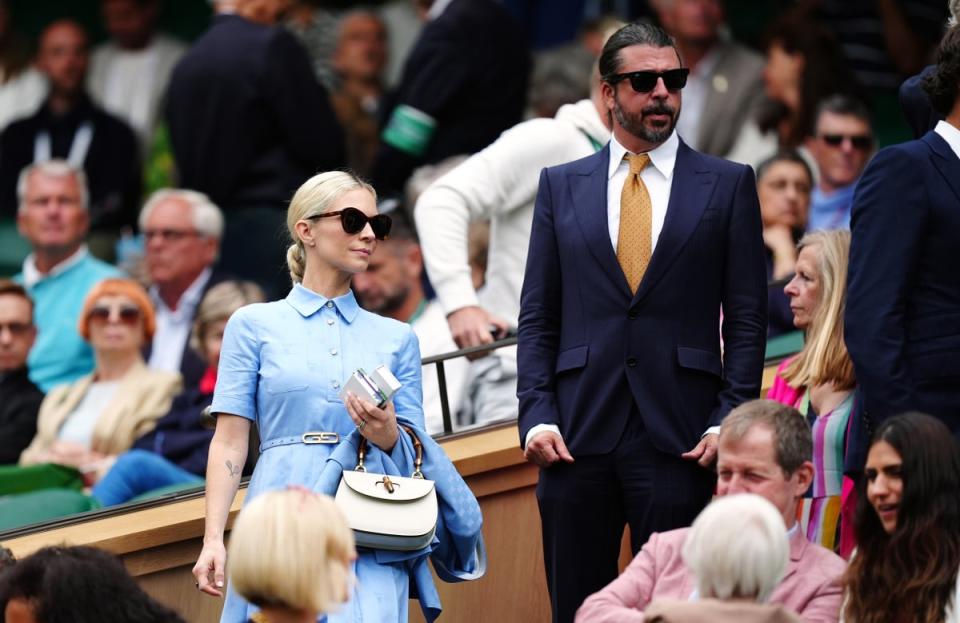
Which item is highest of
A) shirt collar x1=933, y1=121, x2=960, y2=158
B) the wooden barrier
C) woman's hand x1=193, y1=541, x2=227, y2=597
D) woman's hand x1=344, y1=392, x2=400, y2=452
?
shirt collar x1=933, y1=121, x2=960, y2=158

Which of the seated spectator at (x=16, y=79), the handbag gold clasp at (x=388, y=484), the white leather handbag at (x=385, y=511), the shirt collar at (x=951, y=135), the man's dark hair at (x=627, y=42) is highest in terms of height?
the seated spectator at (x=16, y=79)

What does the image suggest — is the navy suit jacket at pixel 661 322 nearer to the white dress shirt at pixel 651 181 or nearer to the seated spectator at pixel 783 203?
the white dress shirt at pixel 651 181

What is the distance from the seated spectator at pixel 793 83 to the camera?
33.2 feet

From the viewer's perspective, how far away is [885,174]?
532cm

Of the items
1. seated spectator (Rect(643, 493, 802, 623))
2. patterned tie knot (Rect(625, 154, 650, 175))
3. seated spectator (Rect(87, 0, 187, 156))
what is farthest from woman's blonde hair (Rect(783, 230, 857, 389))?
seated spectator (Rect(87, 0, 187, 156))

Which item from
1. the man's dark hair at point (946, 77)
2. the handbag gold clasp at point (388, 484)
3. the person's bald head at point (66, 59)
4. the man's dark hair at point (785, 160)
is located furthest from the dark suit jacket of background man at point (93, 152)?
the man's dark hair at point (946, 77)

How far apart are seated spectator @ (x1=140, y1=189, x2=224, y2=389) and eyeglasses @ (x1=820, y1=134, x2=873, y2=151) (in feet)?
9.51

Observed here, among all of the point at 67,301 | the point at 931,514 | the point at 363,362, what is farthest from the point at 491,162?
the point at 67,301

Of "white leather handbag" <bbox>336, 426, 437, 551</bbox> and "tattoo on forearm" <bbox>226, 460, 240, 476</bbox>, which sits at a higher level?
"tattoo on forearm" <bbox>226, 460, 240, 476</bbox>

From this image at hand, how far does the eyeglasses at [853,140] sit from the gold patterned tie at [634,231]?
399 centimetres

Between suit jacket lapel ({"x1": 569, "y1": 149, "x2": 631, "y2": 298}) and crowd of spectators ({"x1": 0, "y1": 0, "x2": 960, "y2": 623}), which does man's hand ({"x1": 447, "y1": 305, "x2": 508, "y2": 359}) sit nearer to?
crowd of spectators ({"x1": 0, "y1": 0, "x2": 960, "y2": 623})

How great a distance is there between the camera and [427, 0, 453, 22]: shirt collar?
9.45 m

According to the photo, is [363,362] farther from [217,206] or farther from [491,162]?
[217,206]

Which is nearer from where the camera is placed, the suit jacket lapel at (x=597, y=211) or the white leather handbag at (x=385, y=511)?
the white leather handbag at (x=385, y=511)
